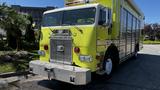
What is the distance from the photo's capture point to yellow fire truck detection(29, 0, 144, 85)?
6469 mm

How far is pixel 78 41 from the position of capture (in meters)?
6.65

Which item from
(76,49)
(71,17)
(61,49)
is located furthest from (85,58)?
(71,17)

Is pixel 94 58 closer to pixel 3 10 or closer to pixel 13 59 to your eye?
pixel 13 59

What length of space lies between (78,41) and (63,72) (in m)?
1.00

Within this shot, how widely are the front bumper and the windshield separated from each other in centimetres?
135

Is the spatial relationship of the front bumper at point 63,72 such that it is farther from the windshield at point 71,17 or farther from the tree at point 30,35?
the tree at point 30,35

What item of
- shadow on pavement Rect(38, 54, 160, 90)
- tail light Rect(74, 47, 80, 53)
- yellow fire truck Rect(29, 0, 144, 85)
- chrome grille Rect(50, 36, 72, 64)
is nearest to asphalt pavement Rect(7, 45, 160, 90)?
shadow on pavement Rect(38, 54, 160, 90)

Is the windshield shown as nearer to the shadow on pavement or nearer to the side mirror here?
the side mirror

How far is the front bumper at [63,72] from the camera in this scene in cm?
604

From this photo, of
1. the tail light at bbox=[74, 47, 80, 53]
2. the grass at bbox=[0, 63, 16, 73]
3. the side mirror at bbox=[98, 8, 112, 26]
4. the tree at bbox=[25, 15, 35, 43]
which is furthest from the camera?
the tree at bbox=[25, 15, 35, 43]

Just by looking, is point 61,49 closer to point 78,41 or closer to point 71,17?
point 78,41

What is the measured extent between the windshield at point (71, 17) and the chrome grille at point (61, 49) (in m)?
0.54

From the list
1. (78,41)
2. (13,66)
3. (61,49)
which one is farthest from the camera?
(13,66)

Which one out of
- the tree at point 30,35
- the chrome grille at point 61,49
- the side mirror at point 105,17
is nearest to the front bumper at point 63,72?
the chrome grille at point 61,49
